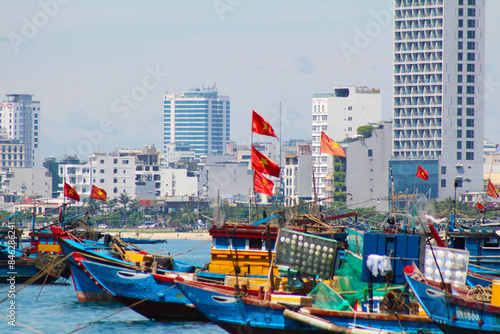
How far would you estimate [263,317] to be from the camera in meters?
30.8

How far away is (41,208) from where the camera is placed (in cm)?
17750

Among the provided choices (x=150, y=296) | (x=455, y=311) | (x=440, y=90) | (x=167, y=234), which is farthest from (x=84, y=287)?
(x=167, y=234)

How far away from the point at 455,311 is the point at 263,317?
656 cm

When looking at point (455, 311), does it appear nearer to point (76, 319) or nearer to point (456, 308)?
point (456, 308)

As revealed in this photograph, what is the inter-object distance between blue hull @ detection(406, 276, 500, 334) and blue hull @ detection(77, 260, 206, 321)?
14.1m

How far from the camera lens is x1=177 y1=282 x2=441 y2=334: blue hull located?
2888 cm

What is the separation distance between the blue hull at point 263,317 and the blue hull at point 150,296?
6251 mm

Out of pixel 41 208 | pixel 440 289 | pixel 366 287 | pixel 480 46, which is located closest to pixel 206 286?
pixel 366 287

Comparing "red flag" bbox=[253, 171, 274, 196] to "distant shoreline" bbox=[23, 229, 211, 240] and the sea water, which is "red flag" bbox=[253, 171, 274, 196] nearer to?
the sea water

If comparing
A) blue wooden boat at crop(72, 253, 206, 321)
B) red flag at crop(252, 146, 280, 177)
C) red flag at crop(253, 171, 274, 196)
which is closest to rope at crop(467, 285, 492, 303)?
red flag at crop(252, 146, 280, 177)

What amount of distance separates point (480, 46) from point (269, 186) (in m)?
126

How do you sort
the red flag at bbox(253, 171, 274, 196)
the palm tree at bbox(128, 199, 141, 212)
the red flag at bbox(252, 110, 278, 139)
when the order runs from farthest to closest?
the palm tree at bbox(128, 199, 141, 212) < the red flag at bbox(253, 171, 274, 196) < the red flag at bbox(252, 110, 278, 139)

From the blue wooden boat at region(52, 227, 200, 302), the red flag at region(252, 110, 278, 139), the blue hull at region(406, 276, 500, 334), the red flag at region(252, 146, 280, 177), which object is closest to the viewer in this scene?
the blue hull at region(406, 276, 500, 334)

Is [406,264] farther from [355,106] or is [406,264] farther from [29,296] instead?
[355,106]
